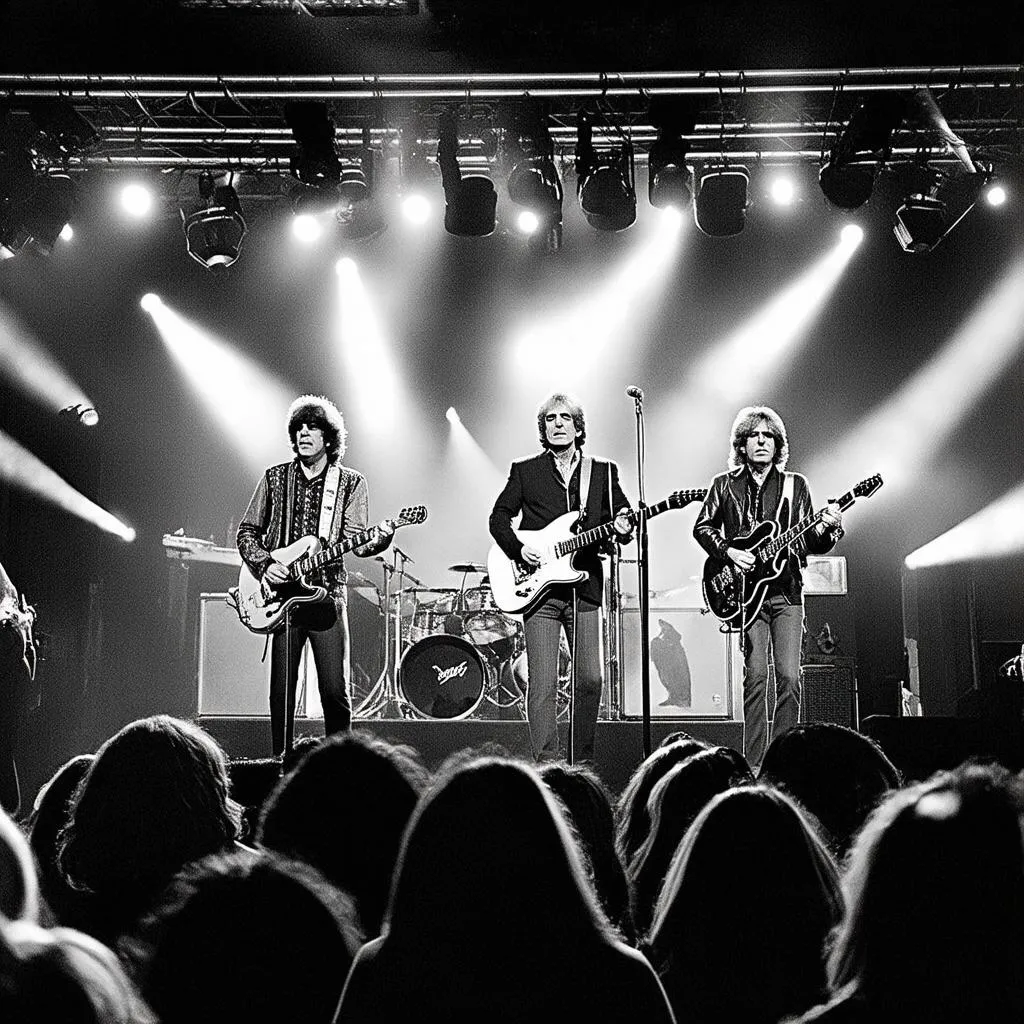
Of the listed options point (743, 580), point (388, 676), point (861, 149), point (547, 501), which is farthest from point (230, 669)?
point (861, 149)

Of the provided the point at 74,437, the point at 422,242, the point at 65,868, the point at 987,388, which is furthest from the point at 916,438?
the point at 65,868

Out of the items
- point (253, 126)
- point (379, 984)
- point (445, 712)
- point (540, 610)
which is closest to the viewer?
point (379, 984)

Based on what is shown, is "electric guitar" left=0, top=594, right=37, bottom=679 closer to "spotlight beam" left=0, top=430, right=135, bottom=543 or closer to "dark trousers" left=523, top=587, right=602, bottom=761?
"dark trousers" left=523, top=587, right=602, bottom=761

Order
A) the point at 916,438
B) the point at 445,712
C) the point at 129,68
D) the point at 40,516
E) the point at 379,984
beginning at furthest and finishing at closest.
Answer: the point at 916,438 < the point at 40,516 < the point at 445,712 < the point at 129,68 < the point at 379,984

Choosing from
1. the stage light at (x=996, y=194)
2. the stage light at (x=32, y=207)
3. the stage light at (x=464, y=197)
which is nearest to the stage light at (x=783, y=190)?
the stage light at (x=996, y=194)

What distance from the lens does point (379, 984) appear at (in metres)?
1.74

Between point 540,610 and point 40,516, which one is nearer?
point 540,610

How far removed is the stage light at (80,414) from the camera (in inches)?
400

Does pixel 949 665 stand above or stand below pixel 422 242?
below

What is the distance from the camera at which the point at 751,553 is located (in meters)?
6.60

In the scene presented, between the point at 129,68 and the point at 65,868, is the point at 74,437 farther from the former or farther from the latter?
the point at 65,868

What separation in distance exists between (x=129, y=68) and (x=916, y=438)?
7.79 meters

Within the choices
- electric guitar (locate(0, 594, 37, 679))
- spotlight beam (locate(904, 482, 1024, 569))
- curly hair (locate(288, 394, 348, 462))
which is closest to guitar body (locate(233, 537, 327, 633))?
curly hair (locate(288, 394, 348, 462))

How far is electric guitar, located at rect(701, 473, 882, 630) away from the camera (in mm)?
6512
